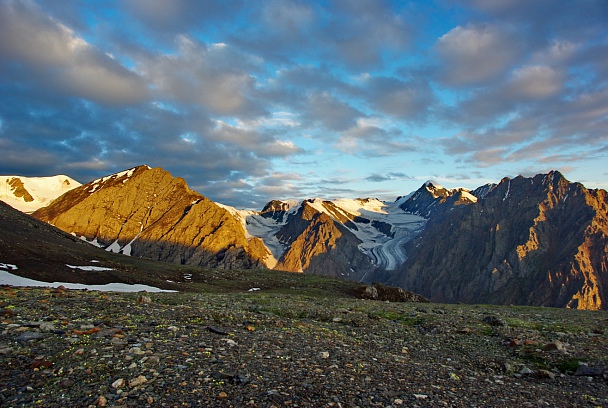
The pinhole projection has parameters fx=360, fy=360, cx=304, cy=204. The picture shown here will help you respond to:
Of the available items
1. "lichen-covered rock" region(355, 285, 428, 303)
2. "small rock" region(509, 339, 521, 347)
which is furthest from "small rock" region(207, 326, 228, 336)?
"lichen-covered rock" region(355, 285, 428, 303)

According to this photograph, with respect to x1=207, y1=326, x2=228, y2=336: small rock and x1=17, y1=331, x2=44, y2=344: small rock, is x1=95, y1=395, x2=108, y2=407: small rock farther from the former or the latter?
x1=207, y1=326, x2=228, y2=336: small rock

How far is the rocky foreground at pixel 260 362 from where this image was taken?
846 cm

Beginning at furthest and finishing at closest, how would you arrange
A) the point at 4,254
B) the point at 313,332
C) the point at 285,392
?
the point at 4,254 < the point at 313,332 < the point at 285,392

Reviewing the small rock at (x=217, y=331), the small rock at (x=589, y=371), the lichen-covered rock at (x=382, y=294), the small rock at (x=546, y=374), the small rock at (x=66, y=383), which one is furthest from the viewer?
the lichen-covered rock at (x=382, y=294)

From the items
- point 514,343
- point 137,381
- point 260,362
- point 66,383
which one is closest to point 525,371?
point 514,343

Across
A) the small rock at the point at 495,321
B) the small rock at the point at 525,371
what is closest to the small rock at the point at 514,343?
the small rock at the point at 525,371

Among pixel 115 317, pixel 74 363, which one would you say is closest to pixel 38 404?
pixel 74 363

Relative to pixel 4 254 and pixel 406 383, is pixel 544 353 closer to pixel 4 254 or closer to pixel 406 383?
pixel 406 383

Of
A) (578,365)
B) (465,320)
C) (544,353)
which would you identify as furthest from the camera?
(465,320)

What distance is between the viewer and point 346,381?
10.3 m

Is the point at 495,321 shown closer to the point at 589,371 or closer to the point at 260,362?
the point at 589,371

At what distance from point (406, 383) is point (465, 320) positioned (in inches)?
622

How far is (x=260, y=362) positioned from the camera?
440 inches

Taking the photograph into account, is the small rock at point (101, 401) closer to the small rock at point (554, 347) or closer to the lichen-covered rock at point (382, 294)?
the small rock at point (554, 347)
